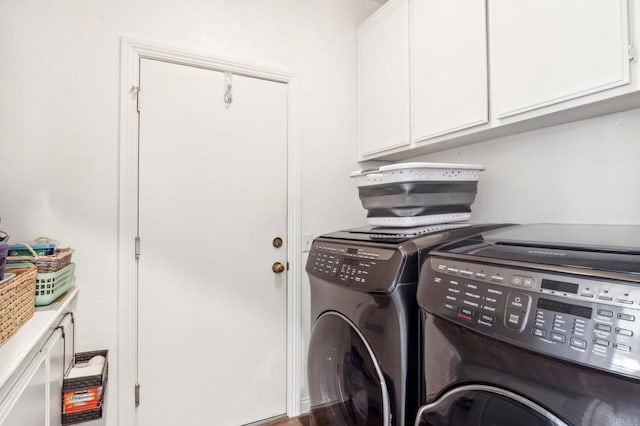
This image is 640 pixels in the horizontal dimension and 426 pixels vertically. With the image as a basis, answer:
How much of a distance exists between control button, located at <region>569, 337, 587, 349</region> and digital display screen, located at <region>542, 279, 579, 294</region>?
90 mm

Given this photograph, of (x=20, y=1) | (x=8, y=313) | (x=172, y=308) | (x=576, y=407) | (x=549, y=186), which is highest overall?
(x=20, y=1)

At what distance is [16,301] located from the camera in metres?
0.86

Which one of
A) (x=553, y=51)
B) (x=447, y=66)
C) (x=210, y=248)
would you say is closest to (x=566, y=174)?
(x=553, y=51)

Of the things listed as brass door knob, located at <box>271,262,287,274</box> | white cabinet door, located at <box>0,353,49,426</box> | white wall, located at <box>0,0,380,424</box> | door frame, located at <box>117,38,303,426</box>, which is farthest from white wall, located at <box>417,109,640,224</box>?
white cabinet door, located at <box>0,353,49,426</box>

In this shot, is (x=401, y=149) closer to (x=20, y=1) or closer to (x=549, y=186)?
(x=549, y=186)

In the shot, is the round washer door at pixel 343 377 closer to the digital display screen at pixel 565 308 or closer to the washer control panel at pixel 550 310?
the washer control panel at pixel 550 310

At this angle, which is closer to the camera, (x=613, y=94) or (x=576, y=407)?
(x=576, y=407)

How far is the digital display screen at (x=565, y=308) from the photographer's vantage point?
0.62 m

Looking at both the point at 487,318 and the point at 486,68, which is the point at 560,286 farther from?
the point at 486,68

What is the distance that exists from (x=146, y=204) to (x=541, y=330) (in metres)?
1.66

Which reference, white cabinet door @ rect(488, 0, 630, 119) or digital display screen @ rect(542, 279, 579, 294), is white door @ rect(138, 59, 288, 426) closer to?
white cabinet door @ rect(488, 0, 630, 119)

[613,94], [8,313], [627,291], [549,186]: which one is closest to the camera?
[627,291]

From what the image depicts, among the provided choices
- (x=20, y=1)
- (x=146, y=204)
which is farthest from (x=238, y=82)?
(x=20, y=1)

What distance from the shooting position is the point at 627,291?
0.59m
